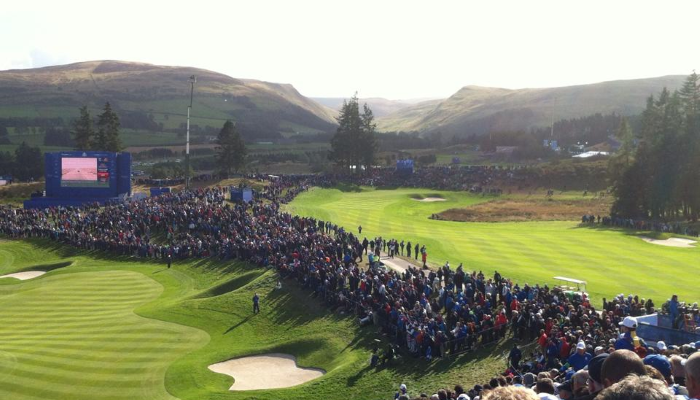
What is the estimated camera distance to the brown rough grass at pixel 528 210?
250 ft

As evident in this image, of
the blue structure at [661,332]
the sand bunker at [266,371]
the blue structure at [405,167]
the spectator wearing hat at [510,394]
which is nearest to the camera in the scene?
the spectator wearing hat at [510,394]

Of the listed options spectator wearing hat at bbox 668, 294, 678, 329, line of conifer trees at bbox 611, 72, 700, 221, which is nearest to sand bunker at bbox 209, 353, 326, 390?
spectator wearing hat at bbox 668, 294, 678, 329

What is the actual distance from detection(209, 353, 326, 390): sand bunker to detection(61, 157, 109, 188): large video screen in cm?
5381

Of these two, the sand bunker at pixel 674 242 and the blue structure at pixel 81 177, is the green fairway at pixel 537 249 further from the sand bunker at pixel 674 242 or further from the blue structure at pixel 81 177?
the blue structure at pixel 81 177

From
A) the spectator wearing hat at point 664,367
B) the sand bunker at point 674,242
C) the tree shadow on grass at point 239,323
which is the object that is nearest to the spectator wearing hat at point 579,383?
the spectator wearing hat at point 664,367

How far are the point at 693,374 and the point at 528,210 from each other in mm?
76305

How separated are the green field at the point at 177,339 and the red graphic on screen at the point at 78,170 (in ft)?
90.3

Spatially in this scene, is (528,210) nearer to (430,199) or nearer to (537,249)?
(430,199)

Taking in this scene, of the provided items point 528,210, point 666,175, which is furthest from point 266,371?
point 666,175

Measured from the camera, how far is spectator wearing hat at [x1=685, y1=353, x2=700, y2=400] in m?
6.07

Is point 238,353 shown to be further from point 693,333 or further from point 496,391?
point 496,391

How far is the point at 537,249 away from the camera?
53.1 m

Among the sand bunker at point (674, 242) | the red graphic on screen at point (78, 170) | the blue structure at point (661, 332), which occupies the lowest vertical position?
the sand bunker at point (674, 242)

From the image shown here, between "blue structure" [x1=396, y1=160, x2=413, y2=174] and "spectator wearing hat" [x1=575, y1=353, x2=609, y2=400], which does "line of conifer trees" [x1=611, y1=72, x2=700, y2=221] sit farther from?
"spectator wearing hat" [x1=575, y1=353, x2=609, y2=400]
